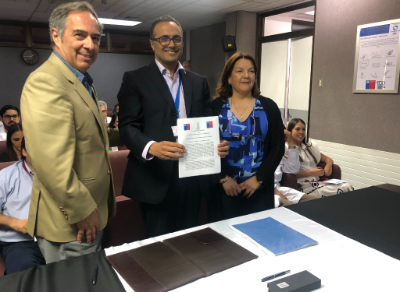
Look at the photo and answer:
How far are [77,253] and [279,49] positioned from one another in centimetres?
568

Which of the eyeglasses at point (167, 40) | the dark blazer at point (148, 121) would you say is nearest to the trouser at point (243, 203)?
the dark blazer at point (148, 121)

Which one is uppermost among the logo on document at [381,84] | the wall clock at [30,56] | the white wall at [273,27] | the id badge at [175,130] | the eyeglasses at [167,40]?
the white wall at [273,27]

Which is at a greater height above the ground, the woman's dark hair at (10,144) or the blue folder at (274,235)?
the woman's dark hair at (10,144)

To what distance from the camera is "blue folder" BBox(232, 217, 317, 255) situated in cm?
110

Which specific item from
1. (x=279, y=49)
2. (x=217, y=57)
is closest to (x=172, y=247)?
(x=279, y=49)

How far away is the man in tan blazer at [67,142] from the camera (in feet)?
3.38

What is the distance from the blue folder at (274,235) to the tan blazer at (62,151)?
1.94 feet

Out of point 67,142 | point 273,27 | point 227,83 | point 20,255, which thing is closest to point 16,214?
point 20,255

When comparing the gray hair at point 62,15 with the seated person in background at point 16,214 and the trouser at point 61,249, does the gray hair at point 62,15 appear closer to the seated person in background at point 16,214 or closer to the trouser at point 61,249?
the trouser at point 61,249

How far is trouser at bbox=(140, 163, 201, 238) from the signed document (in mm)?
173

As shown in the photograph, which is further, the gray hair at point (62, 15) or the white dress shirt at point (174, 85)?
the white dress shirt at point (174, 85)

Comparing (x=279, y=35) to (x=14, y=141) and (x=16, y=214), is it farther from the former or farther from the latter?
(x=16, y=214)

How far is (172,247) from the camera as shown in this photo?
1.10 metres

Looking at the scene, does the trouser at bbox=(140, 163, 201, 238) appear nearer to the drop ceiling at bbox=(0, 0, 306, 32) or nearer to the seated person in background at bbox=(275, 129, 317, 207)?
the seated person in background at bbox=(275, 129, 317, 207)
